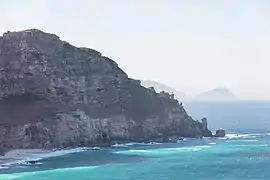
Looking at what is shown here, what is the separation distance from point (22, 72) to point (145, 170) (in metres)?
61.0

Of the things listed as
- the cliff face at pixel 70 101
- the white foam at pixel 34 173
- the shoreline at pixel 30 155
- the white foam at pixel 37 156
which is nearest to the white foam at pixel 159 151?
the shoreline at pixel 30 155

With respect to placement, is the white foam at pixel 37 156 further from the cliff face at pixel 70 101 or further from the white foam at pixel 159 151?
the white foam at pixel 159 151

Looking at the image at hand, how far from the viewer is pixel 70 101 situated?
163 meters

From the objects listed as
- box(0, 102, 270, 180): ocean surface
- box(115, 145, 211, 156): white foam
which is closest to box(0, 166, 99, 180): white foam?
box(0, 102, 270, 180): ocean surface

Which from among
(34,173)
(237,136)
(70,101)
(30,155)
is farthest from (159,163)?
(237,136)

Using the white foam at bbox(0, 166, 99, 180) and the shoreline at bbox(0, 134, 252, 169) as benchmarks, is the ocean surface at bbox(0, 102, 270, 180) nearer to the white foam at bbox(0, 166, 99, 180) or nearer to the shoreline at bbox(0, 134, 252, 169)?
the white foam at bbox(0, 166, 99, 180)

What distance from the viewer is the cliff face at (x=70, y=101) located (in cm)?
15100

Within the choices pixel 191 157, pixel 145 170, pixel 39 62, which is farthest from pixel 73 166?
pixel 39 62

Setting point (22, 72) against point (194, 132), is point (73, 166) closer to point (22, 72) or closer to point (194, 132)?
point (22, 72)

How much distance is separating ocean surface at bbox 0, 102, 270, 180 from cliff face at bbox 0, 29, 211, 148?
27.6 ft

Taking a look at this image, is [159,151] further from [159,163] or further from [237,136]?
[237,136]

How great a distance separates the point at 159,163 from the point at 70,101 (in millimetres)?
46230

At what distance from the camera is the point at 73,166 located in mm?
121562

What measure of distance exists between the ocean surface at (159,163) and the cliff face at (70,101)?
8425mm
